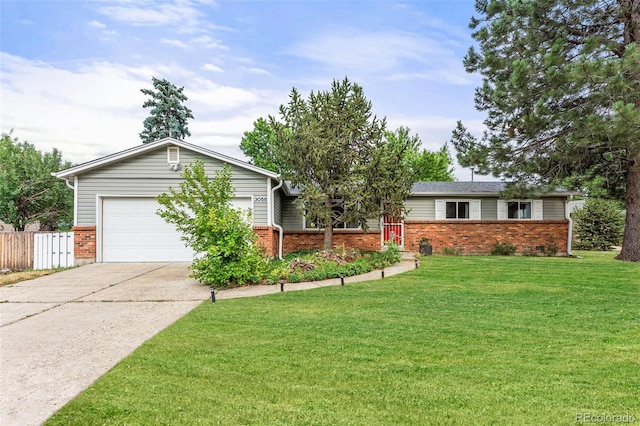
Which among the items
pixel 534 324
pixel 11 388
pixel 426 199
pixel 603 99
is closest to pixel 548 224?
pixel 426 199

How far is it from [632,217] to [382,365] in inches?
568

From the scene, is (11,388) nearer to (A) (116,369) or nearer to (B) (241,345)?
(A) (116,369)

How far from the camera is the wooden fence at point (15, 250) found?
13070 mm

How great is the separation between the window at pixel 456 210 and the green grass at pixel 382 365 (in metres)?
10.8

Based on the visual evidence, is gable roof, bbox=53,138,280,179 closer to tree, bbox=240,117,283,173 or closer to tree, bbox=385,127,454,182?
tree, bbox=240,117,283,173

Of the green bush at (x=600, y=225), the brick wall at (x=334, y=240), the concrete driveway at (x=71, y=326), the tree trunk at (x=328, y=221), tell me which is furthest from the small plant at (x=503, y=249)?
the concrete driveway at (x=71, y=326)

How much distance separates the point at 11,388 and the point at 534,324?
5.79 metres

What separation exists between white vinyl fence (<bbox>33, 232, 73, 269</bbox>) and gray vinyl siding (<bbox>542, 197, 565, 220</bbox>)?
1828 centimetres

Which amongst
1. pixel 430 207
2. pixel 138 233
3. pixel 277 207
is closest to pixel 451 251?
pixel 430 207

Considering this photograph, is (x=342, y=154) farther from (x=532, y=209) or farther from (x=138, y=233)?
(x=532, y=209)

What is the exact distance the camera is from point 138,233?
14.3m

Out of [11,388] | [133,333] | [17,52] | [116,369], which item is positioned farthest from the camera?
[17,52]

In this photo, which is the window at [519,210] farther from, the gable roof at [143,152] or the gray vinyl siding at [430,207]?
the gable roof at [143,152]

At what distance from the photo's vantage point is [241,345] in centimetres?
474
